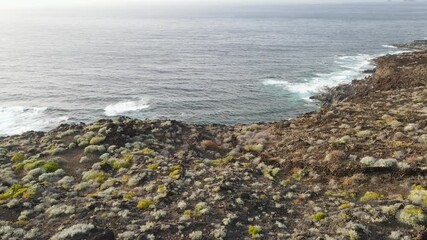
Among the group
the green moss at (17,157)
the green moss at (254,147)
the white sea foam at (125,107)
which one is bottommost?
the white sea foam at (125,107)

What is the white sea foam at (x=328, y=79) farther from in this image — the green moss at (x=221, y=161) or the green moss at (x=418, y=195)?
the green moss at (x=418, y=195)

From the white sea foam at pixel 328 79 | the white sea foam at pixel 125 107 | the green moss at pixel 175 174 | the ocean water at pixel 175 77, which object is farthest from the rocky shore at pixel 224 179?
the white sea foam at pixel 328 79

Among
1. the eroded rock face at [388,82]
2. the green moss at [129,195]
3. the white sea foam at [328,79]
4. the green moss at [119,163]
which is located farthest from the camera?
the white sea foam at [328,79]

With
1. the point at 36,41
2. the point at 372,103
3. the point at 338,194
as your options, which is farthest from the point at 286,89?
the point at 36,41

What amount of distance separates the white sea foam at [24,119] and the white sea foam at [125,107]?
8.44 meters

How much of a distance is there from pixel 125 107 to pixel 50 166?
4787cm

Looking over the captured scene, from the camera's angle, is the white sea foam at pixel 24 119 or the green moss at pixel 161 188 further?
the white sea foam at pixel 24 119

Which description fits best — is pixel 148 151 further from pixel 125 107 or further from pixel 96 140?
pixel 125 107

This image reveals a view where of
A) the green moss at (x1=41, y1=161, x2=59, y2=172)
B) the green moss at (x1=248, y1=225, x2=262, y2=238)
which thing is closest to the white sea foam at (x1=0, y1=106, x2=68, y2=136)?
the green moss at (x1=41, y1=161, x2=59, y2=172)

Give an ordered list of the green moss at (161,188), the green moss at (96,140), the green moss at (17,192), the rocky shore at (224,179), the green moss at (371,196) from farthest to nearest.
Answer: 1. the green moss at (96,140)
2. the green moss at (17,192)
3. the green moss at (161,188)
4. the green moss at (371,196)
5. the rocky shore at (224,179)

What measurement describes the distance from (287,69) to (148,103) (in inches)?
1798

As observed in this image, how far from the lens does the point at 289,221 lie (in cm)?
2080

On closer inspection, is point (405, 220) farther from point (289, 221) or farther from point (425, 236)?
point (289, 221)

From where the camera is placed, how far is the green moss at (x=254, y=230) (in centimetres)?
1935
